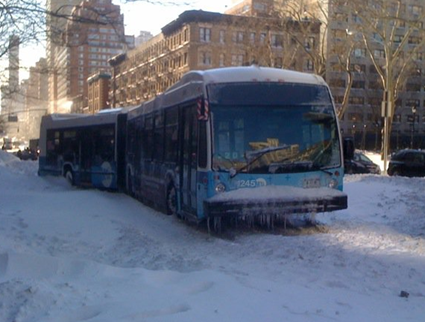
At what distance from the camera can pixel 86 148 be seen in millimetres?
23547

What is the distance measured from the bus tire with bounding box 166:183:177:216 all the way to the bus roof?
272 cm

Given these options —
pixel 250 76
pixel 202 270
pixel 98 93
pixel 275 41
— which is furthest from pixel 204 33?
pixel 202 270

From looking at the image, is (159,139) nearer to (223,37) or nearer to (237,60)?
(237,60)

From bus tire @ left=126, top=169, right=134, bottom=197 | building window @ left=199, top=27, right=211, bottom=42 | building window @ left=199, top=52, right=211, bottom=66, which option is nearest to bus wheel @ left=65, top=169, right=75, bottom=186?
bus tire @ left=126, top=169, right=134, bottom=197

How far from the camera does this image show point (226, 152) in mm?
11555

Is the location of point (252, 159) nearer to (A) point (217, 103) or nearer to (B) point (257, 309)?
(A) point (217, 103)

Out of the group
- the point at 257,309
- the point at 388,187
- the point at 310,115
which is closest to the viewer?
the point at 257,309

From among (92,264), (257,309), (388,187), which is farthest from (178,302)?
(388,187)

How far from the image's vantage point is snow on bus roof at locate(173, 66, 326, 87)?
11906 mm

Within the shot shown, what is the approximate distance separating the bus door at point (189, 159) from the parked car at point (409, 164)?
20935 millimetres

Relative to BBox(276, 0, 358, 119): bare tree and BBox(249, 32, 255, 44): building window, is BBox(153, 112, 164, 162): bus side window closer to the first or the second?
BBox(276, 0, 358, 119): bare tree

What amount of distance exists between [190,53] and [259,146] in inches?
1863

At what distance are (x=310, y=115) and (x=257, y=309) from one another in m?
6.54

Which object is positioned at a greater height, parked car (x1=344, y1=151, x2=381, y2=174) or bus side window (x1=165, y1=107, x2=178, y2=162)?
bus side window (x1=165, y1=107, x2=178, y2=162)
